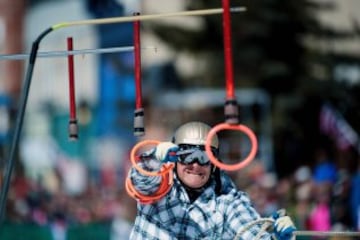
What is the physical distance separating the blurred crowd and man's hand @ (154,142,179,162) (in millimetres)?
7121

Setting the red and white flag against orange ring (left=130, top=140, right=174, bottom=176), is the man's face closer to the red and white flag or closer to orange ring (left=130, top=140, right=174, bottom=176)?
orange ring (left=130, top=140, right=174, bottom=176)

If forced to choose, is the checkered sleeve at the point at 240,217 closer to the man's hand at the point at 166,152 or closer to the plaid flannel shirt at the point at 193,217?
the plaid flannel shirt at the point at 193,217

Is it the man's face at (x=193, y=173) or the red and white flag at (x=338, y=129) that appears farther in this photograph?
the red and white flag at (x=338, y=129)

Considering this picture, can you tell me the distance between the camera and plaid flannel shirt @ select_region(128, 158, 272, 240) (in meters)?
7.19

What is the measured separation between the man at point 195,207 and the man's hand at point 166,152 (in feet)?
1.49

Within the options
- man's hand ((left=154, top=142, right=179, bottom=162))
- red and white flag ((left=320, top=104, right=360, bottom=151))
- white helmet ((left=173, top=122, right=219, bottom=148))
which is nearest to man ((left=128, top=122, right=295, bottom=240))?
white helmet ((left=173, top=122, right=219, bottom=148))

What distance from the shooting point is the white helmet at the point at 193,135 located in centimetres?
730

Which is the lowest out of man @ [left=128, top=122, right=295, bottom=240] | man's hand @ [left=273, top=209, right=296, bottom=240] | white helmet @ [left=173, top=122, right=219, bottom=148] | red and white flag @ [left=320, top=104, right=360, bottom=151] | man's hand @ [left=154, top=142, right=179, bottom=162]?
man's hand @ [left=273, top=209, right=296, bottom=240]

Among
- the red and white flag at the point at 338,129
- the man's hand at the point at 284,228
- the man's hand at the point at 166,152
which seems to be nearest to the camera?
the man's hand at the point at 166,152

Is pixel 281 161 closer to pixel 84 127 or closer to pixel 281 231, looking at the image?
pixel 84 127

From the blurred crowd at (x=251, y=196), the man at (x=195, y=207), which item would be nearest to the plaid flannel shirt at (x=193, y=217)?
the man at (x=195, y=207)

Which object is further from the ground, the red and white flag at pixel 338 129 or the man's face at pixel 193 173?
the red and white flag at pixel 338 129

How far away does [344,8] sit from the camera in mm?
24469

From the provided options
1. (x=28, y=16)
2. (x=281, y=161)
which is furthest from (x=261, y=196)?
(x=28, y=16)
